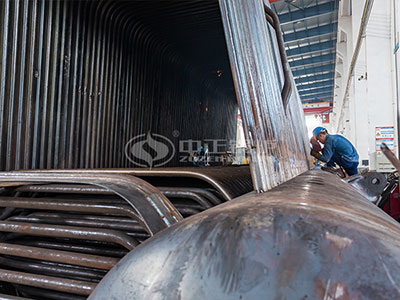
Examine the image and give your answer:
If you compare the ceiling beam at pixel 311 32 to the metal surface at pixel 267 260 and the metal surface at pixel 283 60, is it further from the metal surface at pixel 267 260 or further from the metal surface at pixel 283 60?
the metal surface at pixel 267 260

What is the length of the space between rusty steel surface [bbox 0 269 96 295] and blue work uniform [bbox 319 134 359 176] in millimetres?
3155

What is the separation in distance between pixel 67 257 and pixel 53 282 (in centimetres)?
7

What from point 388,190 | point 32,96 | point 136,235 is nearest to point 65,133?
point 32,96

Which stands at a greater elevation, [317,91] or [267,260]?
[317,91]

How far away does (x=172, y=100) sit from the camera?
379 cm

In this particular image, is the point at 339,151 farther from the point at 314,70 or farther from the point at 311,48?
the point at 314,70

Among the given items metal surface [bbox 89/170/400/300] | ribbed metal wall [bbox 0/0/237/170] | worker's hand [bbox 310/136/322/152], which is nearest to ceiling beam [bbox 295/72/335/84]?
worker's hand [bbox 310/136/322/152]

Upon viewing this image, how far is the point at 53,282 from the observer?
75 cm

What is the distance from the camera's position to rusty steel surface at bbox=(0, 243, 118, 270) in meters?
0.74

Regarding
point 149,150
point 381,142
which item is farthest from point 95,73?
point 381,142

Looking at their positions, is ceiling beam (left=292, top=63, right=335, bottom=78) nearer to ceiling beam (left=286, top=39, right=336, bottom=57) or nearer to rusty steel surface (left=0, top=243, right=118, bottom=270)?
ceiling beam (left=286, top=39, right=336, bottom=57)

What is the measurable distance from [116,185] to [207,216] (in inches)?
12.7

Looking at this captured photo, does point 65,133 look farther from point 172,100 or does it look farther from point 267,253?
point 267,253

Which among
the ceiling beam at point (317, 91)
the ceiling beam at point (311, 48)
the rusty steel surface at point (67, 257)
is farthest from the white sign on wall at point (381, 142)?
the ceiling beam at point (317, 91)
